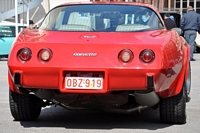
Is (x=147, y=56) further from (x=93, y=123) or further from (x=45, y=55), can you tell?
(x=93, y=123)

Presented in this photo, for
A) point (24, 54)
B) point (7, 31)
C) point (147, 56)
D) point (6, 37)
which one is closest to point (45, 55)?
point (24, 54)

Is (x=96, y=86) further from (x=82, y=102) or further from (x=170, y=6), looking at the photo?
(x=170, y=6)

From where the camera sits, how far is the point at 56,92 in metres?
6.61

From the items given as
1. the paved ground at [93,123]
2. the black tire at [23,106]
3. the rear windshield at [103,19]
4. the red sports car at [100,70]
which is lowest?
the paved ground at [93,123]

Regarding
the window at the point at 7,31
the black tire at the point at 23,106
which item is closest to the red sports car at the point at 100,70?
the black tire at the point at 23,106

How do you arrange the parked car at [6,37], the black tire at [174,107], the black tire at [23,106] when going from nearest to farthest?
the black tire at [174,107]
the black tire at [23,106]
the parked car at [6,37]

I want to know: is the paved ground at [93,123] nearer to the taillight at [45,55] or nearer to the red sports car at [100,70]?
the red sports car at [100,70]

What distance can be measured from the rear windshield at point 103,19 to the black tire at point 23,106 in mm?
908

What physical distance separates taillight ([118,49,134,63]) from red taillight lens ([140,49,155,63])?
0.11 meters

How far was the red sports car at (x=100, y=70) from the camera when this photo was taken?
6246mm

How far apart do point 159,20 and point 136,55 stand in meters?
1.49

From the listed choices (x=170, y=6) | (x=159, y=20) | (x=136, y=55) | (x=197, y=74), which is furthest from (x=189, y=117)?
Answer: (x=170, y=6)

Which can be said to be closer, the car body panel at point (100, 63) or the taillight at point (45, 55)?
the car body panel at point (100, 63)

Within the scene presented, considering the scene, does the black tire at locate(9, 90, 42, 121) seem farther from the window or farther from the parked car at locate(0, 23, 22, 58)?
the window
